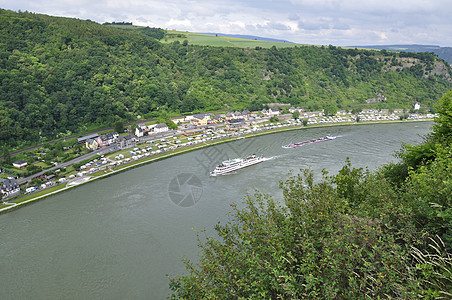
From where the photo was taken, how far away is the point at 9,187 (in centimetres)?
1842

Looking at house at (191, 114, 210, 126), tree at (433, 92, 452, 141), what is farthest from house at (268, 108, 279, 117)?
tree at (433, 92, 452, 141)

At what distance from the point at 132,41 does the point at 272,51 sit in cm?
3092

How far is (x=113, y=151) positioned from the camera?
27.0 m

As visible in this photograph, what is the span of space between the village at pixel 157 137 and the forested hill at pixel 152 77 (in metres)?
4.32

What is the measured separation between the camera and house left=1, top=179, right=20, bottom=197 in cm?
1828

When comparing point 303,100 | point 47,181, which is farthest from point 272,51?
point 47,181

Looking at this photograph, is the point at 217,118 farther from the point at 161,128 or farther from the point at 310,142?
the point at 310,142

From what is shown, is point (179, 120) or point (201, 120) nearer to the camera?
point (201, 120)

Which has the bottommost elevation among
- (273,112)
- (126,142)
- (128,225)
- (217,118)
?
(128,225)

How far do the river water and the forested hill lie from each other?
14.0 m

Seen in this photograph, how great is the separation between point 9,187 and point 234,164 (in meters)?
15.9

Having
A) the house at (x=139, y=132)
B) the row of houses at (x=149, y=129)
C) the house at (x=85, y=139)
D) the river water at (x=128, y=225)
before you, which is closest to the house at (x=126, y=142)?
the house at (x=139, y=132)

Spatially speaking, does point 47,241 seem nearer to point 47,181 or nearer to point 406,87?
point 47,181

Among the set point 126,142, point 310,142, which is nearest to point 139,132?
point 126,142
